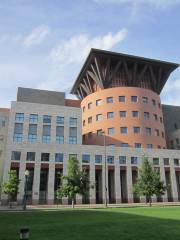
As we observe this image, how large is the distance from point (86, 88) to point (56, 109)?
819 inches

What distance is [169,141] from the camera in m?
93.0

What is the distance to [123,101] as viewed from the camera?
253 ft

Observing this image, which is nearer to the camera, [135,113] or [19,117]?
[19,117]

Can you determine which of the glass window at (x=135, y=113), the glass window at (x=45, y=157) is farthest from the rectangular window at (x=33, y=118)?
the glass window at (x=135, y=113)

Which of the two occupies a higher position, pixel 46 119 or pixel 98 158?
pixel 46 119

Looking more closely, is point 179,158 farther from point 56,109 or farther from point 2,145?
point 2,145

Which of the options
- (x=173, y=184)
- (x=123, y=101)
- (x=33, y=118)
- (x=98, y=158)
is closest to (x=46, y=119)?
(x=33, y=118)

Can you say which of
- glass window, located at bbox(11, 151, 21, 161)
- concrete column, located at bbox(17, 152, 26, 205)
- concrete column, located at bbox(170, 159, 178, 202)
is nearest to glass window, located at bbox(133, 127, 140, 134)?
concrete column, located at bbox(170, 159, 178, 202)

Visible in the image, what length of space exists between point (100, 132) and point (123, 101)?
11.6m

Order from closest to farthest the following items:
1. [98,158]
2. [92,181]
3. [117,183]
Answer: [92,181]
[117,183]
[98,158]

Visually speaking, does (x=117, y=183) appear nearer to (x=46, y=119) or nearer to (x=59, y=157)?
(x=59, y=157)

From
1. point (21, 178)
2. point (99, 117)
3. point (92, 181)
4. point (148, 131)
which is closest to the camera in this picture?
point (21, 178)

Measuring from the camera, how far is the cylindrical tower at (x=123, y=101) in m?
74.6

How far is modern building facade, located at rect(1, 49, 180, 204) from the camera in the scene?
60.7 metres
